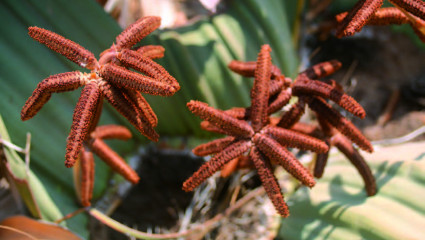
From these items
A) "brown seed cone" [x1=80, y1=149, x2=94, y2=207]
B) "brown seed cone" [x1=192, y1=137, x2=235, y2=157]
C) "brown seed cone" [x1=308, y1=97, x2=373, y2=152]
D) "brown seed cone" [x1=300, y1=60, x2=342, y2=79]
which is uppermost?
"brown seed cone" [x1=80, y1=149, x2=94, y2=207]

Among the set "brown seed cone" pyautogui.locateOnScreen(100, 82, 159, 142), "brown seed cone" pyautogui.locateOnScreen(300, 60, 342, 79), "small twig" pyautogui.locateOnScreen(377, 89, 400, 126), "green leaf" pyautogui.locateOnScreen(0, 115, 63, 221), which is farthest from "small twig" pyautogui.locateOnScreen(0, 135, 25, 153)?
"small twig" pyautogui.locateOnScreen(377, 89, 400, 126)

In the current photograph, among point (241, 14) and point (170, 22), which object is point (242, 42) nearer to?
point (241, 14)

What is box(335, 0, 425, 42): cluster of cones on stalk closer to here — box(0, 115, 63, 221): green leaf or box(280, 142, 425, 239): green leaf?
box(280, 142, 425, 239): green leaf

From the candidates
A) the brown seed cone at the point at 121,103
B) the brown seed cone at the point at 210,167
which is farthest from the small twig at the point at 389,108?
the brown seed cone at the point at 121,103

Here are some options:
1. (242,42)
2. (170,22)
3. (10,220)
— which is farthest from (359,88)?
(10,220)

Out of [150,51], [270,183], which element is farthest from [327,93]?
[150,51]

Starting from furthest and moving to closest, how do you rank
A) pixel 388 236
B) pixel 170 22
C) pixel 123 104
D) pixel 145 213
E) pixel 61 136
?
pixel 170 22, pixel 145 213, pixel 61 136, pixel 388 236, pixel 123 104

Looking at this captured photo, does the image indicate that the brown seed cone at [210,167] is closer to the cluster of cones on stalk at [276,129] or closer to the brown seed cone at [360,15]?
the cluster of cones on stalk at [276,129]
